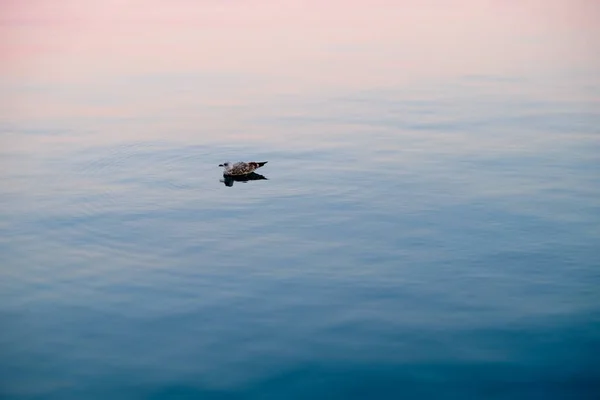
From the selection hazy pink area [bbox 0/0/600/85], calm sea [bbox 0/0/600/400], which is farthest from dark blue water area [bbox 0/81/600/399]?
hazy pink area [bbox 0/0/600/85]

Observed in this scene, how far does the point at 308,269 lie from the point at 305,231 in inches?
93.2

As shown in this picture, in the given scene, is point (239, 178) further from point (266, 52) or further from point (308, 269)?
point (266, 52)

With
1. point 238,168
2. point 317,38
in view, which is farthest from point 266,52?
point 238,168

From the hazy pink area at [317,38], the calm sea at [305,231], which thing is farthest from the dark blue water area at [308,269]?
the hazy pink area at [317,38]

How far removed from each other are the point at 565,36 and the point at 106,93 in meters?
28.9

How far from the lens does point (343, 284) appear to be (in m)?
16.0

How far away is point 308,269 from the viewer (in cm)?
1686

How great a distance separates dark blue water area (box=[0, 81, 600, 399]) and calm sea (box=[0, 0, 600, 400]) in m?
0.06

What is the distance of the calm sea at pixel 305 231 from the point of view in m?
13.1

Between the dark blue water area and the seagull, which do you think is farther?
the seagull

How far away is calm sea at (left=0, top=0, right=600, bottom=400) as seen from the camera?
13.1m

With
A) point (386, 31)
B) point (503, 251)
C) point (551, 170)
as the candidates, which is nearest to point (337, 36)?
point (386, 31)

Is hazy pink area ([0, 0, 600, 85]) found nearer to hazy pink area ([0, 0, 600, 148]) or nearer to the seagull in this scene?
hazy pink area ([0, 0, 600, 148])

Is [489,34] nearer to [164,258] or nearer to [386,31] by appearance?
[386,31]
